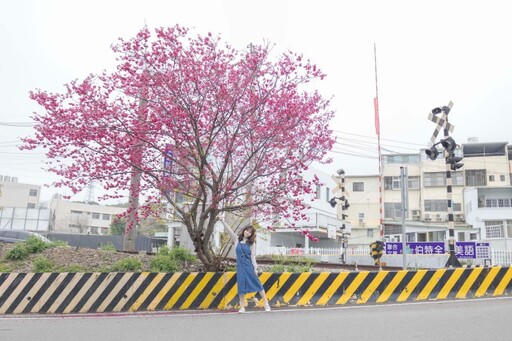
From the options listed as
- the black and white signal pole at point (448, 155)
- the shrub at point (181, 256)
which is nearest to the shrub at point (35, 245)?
the shrub at point (181, 256)

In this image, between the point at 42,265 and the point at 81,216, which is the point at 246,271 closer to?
the point at 42,265

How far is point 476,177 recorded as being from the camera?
52.2 metres

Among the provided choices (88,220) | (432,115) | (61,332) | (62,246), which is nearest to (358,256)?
(432,115)

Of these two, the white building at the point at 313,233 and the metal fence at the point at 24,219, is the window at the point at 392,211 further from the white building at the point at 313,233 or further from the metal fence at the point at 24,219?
the metal fence at the point at 24,219

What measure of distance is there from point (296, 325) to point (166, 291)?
3.06 m

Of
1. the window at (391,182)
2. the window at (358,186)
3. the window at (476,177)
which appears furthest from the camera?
the window at (358,186)

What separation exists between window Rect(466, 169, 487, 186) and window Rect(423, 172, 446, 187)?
8.96ft

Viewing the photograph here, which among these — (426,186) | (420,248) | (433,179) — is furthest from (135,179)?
(433,179)

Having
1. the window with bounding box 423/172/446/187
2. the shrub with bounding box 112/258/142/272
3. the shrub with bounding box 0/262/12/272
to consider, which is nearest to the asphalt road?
the shrub with bounding box 112/258/142/272

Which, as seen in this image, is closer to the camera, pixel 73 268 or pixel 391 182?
pixel 73 268

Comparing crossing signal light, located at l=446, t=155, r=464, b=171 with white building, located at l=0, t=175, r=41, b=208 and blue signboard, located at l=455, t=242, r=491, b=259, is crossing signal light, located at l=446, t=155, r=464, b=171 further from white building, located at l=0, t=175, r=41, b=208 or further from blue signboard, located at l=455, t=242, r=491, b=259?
white building, located at l=0, t=175, r=41, b=208

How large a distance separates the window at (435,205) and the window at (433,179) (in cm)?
194

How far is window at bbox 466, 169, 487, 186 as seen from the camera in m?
51.8

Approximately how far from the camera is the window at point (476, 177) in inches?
2037
